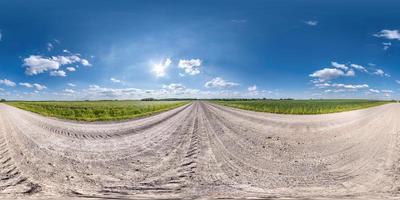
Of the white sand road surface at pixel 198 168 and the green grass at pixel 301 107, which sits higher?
the green grass at pixel 301 107

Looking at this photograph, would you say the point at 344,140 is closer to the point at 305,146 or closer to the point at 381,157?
the point at 305,146

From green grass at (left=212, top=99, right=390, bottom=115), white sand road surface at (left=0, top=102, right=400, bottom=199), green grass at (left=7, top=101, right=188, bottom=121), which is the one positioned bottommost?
white sand road surface at (left=0, top=102, right=400, bottom=199)

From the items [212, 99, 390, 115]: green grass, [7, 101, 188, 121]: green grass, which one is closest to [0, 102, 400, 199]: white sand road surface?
[7, 101, 188, 121]: green grass

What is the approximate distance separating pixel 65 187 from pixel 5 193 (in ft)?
3.71

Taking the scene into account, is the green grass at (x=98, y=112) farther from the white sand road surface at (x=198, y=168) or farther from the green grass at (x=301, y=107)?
the green grass at (x=301, y=107)

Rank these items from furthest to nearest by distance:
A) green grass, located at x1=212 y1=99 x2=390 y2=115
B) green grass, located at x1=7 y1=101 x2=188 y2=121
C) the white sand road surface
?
1. green grass, located at x1=212 y1=99 x2=390 y2=115
2. green grass, located at x1=7 y1=101 x2=188 y2=121
3. the white sand road surface

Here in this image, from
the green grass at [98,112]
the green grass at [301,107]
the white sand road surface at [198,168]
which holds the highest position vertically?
the green grass at [301,107]

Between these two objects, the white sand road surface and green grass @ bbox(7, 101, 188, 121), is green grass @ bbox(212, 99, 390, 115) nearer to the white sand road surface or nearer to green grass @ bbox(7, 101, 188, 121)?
green grass @ bbox(7, 101, 188, 121)

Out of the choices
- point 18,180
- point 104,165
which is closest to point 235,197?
point 104,165

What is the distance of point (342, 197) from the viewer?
6273 millimetres

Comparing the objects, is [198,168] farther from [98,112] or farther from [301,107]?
[301,107]

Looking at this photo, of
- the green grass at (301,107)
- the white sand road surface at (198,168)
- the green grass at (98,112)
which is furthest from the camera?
the green grass at (301,107)

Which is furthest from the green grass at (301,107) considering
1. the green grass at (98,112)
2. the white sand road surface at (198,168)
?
the white sand road surface at (198,168)

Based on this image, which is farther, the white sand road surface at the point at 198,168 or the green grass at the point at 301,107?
the green grass at the point at 301,107
